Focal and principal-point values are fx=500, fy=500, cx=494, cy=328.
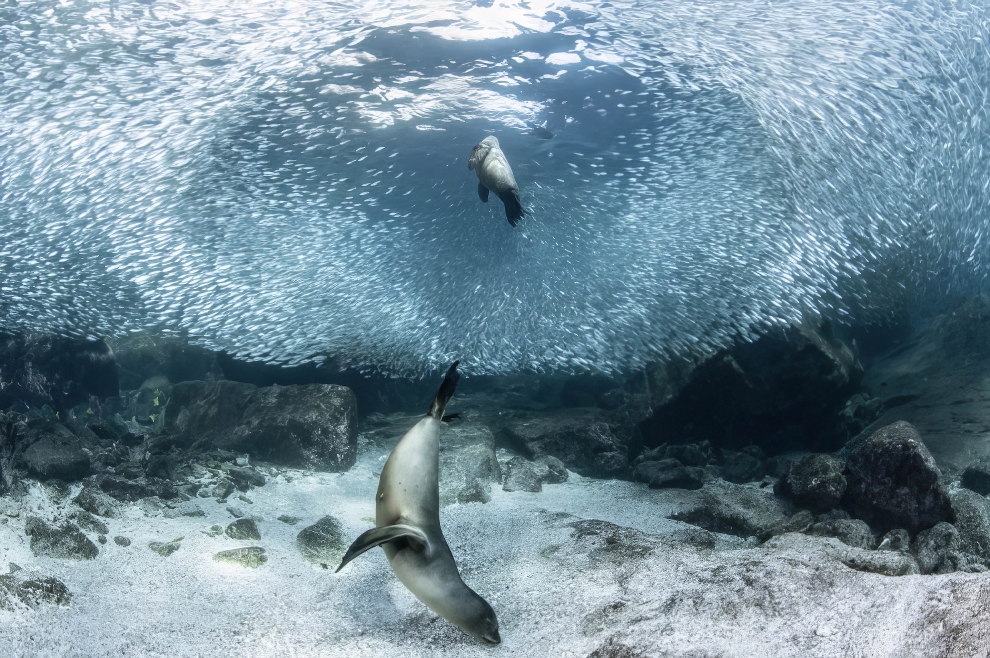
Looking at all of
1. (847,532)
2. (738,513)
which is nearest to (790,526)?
(847,532)

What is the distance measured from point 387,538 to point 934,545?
4.21 metres

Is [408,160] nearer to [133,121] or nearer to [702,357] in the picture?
[133,121]

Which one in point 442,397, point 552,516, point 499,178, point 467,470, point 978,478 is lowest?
point 467,470

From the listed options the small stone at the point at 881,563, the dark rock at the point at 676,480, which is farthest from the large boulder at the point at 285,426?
the small stone at the point at 881,563

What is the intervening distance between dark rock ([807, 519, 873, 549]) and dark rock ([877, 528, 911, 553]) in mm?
117

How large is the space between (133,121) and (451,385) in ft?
22.3

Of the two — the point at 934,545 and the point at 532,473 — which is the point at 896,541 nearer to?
the point at 934,545

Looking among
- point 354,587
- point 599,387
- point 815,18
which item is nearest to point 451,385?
point 354,587

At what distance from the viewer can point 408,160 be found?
8.43m

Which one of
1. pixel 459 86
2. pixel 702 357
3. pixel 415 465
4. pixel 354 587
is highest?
pixel 459 86

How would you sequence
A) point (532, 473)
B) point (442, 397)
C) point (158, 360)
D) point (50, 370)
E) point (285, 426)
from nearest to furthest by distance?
point (442, 397) < point (532, 473) < point (285, 426) < point (50, 370) < point (158, 360)

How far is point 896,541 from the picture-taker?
157 inches

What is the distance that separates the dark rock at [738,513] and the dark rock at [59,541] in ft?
15.5

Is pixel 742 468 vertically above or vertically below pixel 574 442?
above
